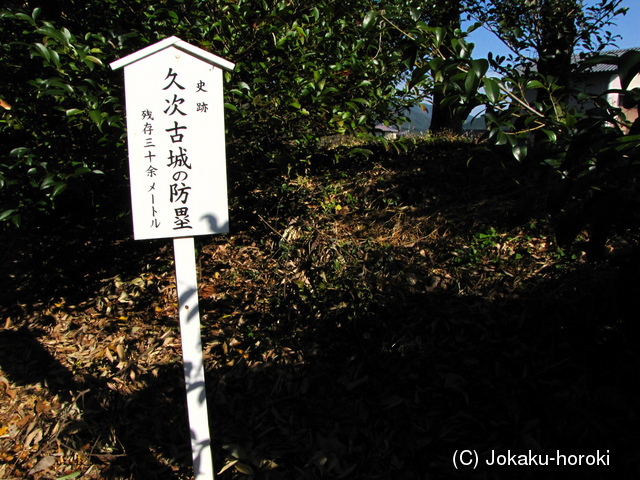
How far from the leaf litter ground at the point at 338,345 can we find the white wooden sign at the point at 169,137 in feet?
4.93

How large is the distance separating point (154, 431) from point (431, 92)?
3622 mm

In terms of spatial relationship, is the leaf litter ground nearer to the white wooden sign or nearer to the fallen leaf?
the fallen leaf

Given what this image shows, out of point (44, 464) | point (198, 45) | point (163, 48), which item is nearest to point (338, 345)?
point (44, 464)

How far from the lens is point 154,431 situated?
3.14 metres

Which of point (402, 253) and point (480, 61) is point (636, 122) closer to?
point (480, 61)

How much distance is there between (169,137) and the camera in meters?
2.25

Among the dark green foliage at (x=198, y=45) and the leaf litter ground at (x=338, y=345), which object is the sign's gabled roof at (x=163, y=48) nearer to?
the dark green foliage at (x=198, y=45)

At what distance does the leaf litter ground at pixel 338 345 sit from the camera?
8.87ft

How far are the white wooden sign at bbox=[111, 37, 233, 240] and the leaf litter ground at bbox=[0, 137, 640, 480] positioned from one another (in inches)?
59.1

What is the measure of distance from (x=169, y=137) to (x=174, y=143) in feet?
0.13

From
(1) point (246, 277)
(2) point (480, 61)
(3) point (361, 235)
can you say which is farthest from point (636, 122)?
(1) point (246, 277)

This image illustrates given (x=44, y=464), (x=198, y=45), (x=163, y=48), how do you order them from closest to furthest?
(x=163, y=48) < (x=44, y=464) < (x=198, y=45)

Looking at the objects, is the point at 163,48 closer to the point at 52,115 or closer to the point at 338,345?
the point at 52,115

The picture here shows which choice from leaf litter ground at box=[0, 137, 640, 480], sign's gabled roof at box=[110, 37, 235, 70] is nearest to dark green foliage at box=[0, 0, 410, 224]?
sign's gabled roof at box=[110, 37, 235, 70]
